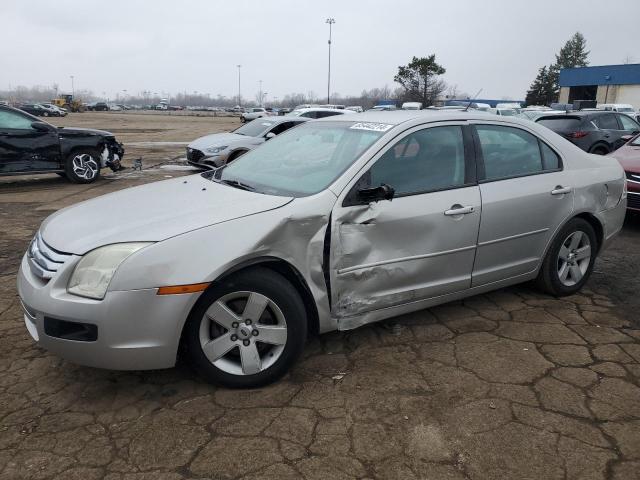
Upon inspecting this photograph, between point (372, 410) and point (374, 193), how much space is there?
1246mm

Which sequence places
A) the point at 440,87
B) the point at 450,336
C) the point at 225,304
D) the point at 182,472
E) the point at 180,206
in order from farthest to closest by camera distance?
the point at 440,87, the point at 450,336, the point at 180,206, the point at 225,304, the point at 182,472

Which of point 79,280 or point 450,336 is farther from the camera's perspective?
point 450,336

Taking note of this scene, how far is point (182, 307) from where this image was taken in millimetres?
2703

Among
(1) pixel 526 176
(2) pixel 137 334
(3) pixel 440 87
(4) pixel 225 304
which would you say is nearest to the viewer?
(2) pixel 137 334

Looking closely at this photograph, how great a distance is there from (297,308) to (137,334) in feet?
2.84

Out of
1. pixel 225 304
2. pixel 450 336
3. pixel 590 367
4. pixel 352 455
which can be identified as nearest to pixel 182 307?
pixel 225 304

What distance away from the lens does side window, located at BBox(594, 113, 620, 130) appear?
12.7 meters

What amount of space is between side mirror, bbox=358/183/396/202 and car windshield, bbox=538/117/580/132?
1100cm

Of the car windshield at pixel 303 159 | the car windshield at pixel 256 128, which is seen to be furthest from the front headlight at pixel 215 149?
the car windshield at pixel 303 159

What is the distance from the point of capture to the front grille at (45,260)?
2.78 metres

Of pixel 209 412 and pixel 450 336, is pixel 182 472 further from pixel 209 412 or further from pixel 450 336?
pixel 450 336

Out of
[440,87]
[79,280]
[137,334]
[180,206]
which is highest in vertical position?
[440,87]

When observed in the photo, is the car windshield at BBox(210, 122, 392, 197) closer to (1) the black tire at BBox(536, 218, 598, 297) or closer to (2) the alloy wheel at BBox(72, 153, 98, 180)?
(1) the black tire at BBox(536, 218, 598, 297)

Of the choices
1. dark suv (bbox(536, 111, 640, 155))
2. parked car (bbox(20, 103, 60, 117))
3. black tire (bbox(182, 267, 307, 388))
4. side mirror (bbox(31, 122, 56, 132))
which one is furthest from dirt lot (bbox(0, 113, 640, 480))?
parked car (bbox(20, 103, 60, 117))
